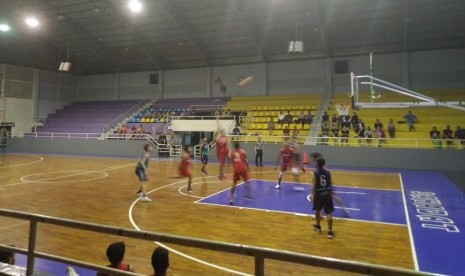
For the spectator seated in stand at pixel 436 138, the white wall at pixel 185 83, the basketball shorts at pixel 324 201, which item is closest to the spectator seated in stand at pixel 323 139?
the spectator seated in stand at pixel 436 138

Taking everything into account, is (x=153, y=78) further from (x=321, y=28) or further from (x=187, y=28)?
(x=321, y=28)

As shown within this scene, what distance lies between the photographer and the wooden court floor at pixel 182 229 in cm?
539

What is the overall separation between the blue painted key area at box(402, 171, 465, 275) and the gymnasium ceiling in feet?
42.0

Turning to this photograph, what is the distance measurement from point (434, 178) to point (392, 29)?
12.2 meters

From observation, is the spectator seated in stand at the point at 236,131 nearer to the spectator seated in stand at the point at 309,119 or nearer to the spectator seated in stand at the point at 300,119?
the spectator seated in stand at the point at 300,119

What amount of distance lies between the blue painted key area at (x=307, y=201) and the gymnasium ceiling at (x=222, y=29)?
45.0ft

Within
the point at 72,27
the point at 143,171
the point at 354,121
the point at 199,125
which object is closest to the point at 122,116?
the point at 72,27

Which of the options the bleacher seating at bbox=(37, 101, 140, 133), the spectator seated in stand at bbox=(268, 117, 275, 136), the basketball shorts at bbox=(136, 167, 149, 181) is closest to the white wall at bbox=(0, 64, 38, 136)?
the bleacher seating at bbox=(37, 101, 140, 133)

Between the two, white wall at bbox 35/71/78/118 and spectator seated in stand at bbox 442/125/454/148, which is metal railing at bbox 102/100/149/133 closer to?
white wall at bbox 35/71/78/118

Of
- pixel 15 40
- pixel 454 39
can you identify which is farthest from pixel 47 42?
pixel 454 39

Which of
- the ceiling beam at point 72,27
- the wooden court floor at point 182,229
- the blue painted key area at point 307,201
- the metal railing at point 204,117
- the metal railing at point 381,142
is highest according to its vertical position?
the ceiling beam at point 72,27

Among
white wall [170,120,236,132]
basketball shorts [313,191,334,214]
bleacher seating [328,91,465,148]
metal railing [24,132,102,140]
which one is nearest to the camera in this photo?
basketball shorts [313,191,334,214]

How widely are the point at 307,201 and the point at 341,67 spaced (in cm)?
1999

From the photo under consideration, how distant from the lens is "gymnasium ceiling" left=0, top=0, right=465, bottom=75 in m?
21.4
